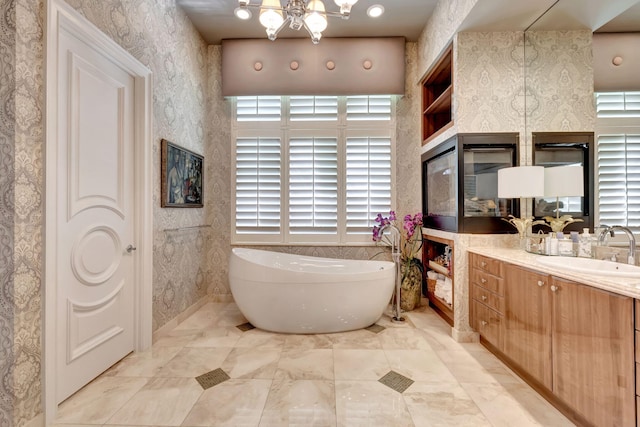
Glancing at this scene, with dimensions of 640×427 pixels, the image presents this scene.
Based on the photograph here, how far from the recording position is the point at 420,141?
11.0 feet

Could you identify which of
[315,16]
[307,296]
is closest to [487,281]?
[307,296]

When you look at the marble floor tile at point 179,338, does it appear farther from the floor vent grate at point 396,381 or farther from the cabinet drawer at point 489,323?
the cabinet drawer at point 489,323

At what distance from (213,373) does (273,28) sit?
7.69 ft

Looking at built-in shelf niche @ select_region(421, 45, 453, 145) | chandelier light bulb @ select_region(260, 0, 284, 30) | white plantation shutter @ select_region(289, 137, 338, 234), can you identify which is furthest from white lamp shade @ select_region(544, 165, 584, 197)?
chandelier light bulb @ select_region(260, 0, 284, 30)

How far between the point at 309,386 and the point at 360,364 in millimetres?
Answer: 443

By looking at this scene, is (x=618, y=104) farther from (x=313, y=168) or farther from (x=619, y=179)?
(x=313, y=168)

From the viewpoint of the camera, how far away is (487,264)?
217 cm

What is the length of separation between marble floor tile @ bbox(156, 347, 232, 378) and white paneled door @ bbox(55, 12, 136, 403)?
412mm

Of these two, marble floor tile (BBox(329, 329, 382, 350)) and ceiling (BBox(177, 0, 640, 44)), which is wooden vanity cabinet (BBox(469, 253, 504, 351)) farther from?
ceiling (BBox(177, 0, 640, 44))

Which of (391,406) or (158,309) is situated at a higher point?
(158,309)

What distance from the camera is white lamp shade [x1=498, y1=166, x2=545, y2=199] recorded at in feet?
6.79

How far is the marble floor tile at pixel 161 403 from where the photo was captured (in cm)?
149

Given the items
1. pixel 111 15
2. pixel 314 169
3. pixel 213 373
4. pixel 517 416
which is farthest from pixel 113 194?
pixel 517 416

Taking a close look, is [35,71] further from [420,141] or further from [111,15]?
[420,141]
